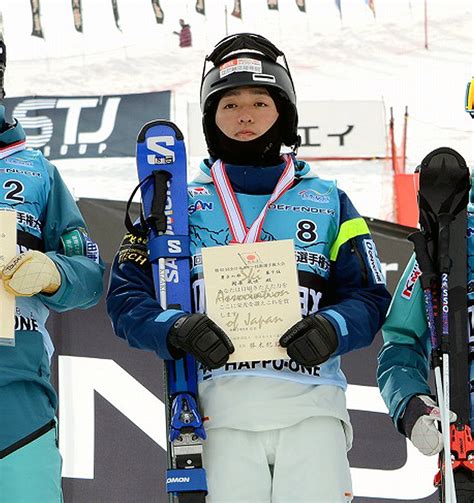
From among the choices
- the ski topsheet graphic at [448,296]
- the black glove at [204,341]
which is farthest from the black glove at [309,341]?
the ski topsheet graphic at [448,296]

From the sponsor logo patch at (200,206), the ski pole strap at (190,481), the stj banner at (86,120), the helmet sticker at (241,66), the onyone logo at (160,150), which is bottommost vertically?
the ski pole strap at (190,481)

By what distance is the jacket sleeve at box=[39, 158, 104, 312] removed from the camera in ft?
12.2

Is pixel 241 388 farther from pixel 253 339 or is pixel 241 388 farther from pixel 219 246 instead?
pixel 219 246

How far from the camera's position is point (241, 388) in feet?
11.6

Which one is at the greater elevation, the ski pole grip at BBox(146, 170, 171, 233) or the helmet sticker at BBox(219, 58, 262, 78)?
the helmet sticker at BBox(219, 58, 262, 78)

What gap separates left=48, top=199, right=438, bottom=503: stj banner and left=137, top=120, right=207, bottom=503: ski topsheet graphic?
136cm

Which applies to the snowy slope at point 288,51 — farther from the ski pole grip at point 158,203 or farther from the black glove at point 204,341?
the black glove at point 204,341

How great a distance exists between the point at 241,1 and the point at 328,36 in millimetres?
794

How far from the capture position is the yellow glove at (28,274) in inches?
140

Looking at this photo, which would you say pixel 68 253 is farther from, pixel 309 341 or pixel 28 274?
pixel 309 341

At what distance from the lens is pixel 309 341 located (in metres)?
3.44

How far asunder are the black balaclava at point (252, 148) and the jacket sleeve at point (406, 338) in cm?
57

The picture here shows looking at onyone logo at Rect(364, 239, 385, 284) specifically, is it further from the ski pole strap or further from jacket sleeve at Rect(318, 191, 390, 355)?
the ski pole strap

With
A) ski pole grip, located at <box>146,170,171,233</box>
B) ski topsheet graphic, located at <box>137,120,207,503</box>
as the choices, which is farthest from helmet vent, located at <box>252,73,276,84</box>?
ski pole grip, located at <box>146,170,171,233</box>
